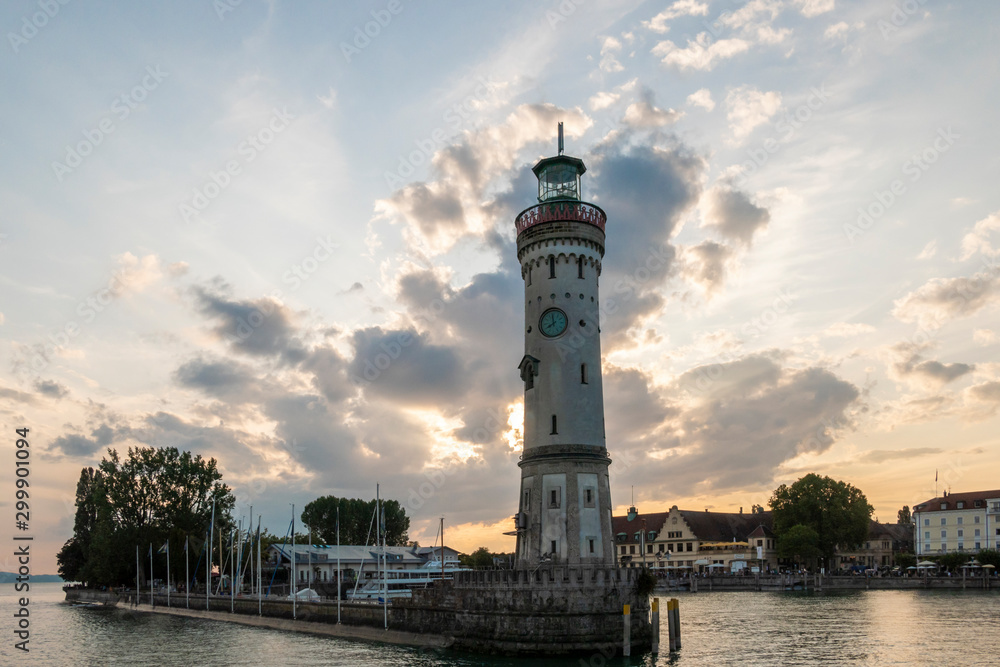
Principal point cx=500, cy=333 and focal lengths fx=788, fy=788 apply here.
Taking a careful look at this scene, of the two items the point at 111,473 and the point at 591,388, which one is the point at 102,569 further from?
the point at 591,388

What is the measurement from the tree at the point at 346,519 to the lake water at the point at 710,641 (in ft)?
185

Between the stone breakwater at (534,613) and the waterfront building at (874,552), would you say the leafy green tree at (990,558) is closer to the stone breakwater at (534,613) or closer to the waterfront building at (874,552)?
the waterfront building at (874,552)

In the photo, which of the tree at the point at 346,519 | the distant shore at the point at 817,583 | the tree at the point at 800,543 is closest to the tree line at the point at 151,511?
the tree at the point at 346,519

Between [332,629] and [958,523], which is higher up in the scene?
[332,629]

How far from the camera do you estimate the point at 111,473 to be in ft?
348

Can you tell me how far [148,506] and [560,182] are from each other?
80130 mm


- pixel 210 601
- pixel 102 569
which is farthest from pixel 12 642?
pixel 102 569

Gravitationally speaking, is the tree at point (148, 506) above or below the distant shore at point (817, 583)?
above

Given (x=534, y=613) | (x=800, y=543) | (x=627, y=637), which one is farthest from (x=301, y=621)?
(x=800, y=543)

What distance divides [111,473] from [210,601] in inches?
1348

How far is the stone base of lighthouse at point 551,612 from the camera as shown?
1676 inches

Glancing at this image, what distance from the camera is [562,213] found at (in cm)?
5356

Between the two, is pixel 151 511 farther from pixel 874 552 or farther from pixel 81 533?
pixel 874 552

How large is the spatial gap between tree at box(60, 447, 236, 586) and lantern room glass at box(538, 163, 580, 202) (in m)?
71.7
